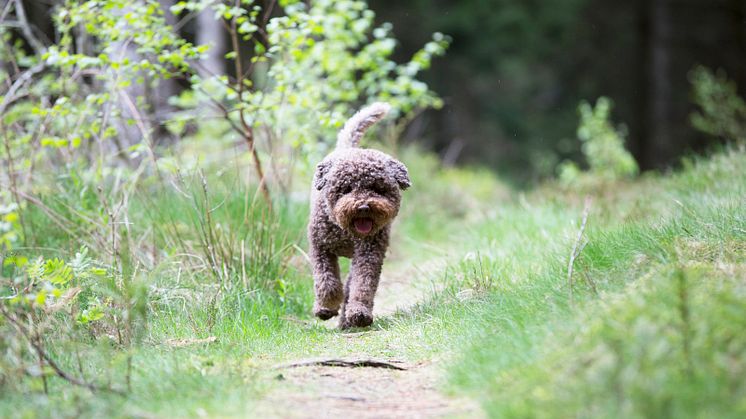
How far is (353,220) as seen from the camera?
4.77 m

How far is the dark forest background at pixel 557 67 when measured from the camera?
58.7 ft

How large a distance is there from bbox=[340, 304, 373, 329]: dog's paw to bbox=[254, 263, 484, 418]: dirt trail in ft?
1.92

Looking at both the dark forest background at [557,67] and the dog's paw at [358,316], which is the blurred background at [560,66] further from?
the dog's paw at [358,316]

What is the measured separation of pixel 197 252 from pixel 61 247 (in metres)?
1.06

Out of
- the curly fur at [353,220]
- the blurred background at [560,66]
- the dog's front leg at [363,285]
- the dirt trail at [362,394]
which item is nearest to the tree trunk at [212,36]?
the curly fur at [353,220]

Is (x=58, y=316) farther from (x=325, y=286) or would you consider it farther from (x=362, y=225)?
(x=362, y=225)

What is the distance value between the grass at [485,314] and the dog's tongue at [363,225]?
0.67 m

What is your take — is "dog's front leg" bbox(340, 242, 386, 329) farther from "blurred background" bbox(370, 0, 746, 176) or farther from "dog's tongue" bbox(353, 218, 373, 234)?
"blurred background" bbox(370, 0, 746, 176)

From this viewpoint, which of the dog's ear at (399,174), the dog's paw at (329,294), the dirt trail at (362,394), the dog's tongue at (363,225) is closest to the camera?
the dirt trail at (362,394)

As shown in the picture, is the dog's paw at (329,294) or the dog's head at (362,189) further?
the dog's paw at (329,294)

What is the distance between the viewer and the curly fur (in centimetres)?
474

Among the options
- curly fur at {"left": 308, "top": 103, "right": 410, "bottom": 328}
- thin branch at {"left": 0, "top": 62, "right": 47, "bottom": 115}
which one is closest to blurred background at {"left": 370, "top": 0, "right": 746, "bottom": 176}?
thin branch at {"left": 0, "top": 62, "right": 47, "bottom": 115}

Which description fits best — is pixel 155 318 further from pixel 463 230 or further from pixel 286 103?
pixel 463 230

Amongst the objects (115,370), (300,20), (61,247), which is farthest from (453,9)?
(115,370)
